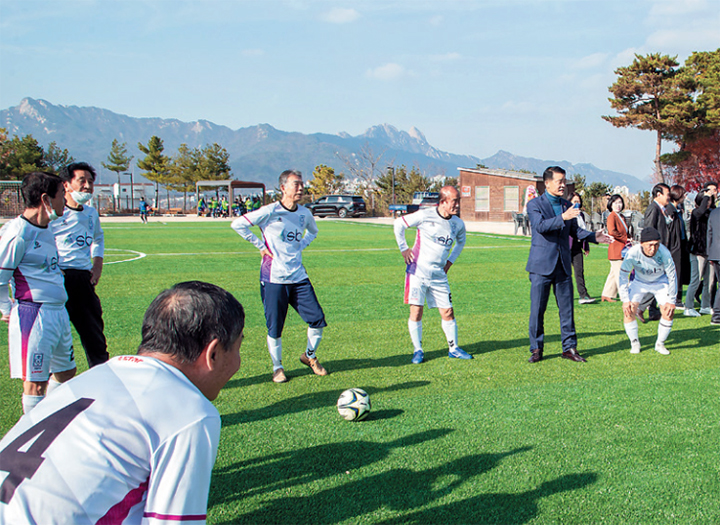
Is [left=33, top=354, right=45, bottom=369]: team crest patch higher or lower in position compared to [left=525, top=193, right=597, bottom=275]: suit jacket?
lower

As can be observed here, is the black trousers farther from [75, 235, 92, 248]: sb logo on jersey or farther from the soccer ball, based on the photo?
the soccer ball

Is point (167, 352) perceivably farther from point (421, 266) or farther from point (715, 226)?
point (715, 226)

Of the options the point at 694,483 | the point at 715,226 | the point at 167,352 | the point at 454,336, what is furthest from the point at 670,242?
the point at 167,352

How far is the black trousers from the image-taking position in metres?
4.63

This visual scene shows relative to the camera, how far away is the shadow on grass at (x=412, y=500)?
3.15m

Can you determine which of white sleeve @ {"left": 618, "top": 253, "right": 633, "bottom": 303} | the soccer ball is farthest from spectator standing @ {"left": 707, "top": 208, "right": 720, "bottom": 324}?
the soccer ball

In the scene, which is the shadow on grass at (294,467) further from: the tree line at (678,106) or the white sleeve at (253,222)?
the tree line at (678,106)

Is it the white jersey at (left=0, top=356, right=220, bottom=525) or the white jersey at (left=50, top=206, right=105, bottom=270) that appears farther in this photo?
the white jersey at (left=50, top=206, right=105, bottom=270)

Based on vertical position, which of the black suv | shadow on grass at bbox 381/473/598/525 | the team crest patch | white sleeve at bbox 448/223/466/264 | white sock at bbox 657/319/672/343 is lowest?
shadow on grass at bbox 381/473/598/525

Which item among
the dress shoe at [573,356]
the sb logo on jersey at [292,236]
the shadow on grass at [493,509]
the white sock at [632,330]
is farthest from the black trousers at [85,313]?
the white sock at [632,330]

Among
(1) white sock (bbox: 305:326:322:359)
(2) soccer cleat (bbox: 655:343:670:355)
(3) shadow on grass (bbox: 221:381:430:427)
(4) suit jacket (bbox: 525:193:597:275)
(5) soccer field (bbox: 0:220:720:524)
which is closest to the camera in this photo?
(5) soccer field (bbox: 0:220:720:524)

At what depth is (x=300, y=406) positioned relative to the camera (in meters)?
4.96

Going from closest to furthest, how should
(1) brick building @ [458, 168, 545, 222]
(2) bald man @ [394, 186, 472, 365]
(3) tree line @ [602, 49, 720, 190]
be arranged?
(2) bald man @ [394, 186, 472, 365], (3) tree line @ [602, 49, 720, 190], (1) brick building @ [458, 168, 545, 222]

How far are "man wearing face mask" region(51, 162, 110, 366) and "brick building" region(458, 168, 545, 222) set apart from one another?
3781 cm
